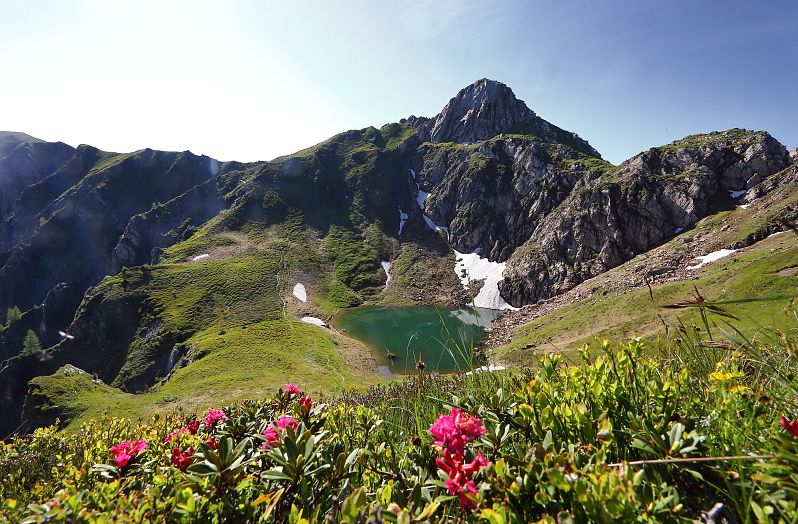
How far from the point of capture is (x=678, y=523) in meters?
1.50

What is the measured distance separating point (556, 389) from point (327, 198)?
168171 mm

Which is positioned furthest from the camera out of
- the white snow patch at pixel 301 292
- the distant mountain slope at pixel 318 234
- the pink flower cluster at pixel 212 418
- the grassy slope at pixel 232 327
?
the white snow patch at pixel 301 292

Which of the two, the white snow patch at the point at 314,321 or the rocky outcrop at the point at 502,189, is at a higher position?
the rocky outcrop at the point at 502,189

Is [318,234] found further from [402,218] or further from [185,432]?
[185,432]

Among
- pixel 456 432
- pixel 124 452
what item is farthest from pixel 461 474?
pixel 124 452

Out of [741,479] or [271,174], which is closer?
[741,479]

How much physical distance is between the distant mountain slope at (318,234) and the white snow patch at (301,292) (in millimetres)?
1511

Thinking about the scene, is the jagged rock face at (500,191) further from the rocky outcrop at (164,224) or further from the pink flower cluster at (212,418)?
the pink flower cluster at (212,418)

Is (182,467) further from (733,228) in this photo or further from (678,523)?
(733,228)

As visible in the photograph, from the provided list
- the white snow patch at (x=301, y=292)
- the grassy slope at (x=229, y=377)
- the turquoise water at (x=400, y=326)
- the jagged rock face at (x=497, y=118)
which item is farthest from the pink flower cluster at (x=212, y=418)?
the jagged rock face at (x=497, y=118)

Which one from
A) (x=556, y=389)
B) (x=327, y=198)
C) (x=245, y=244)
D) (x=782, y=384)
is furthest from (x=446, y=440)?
(x=327, y=198)

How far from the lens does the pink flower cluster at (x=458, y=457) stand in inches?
69.4

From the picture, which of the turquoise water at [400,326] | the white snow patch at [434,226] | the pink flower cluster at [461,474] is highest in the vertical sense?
the white snow patch at [434,226]

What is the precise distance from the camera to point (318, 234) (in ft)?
477
